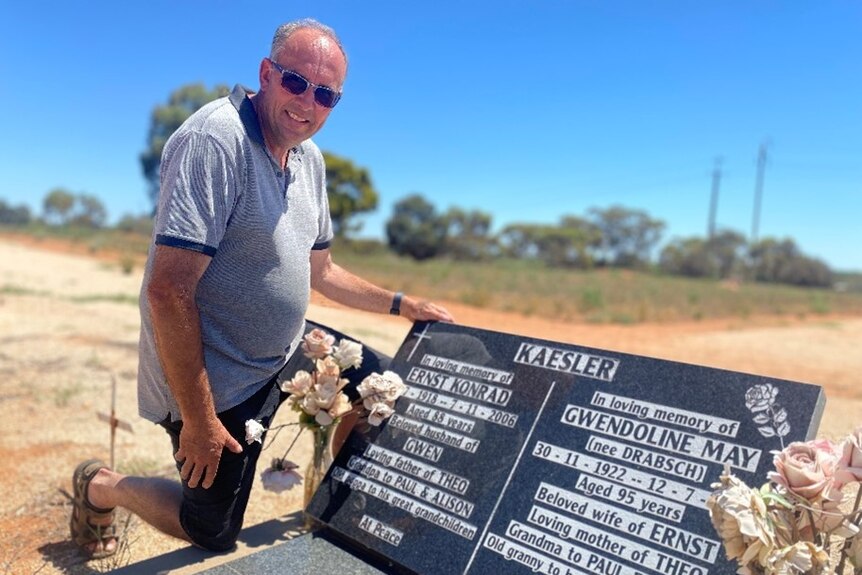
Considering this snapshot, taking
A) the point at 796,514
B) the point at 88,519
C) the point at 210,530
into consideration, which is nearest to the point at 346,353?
the point at 210,530

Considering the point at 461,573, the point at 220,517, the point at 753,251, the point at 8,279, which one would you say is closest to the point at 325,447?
the point at 220,517

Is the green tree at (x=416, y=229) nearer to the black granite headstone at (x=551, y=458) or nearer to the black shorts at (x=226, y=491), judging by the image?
the black granite headstone at (x=551, y=458)

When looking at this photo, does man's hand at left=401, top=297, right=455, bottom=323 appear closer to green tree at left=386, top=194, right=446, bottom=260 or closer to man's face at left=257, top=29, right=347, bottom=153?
man's face at left=257, top=29, right=347, bottom=153

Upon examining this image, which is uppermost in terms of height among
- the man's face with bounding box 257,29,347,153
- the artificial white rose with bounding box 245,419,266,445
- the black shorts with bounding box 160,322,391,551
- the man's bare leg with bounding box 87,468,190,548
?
the man's face with bounding box 257,29,347,153

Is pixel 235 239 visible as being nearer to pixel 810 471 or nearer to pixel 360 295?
pixel 360 295

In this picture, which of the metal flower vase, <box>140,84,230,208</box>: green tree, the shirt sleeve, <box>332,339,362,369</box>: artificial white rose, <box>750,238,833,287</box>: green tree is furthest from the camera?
<box>750,238,833,287</box>: green tree

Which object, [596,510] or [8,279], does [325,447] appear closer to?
[596,510]

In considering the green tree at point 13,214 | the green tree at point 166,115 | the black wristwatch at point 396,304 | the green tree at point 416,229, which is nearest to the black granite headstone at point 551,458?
the black wristwatch at point 396,304

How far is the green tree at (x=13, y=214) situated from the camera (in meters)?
85.4

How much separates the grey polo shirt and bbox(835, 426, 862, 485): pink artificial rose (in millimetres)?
1782

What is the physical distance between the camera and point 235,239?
2512 millimetres

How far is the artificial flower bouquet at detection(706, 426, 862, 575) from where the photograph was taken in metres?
1.72

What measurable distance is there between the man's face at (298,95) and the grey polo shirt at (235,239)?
6 centimetres

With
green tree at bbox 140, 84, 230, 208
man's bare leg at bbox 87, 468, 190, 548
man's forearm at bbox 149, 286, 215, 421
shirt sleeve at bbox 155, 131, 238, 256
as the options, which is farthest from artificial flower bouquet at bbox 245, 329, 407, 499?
green tree at bbox 140, 84, 230, 208
